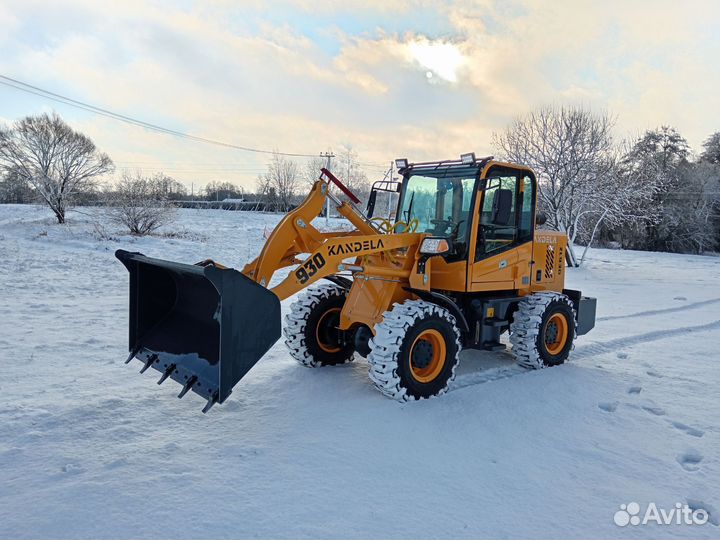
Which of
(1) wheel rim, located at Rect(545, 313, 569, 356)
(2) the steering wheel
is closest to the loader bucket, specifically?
(2) the steering wheel

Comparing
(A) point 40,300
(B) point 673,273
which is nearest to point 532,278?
(A) point 40,300

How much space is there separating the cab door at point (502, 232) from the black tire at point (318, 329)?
1.67 m

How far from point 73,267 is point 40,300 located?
14.5 ft

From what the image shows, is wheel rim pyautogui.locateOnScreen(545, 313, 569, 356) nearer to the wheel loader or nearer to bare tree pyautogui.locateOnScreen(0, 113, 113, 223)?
the wheel loader

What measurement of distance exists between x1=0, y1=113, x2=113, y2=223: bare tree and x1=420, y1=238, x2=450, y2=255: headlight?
25.8 metres

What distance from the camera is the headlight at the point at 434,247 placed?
521 centimetres

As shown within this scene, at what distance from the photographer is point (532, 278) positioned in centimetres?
666

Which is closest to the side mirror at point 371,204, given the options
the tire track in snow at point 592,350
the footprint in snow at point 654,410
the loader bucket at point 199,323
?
the tire track in snow at point 592,350

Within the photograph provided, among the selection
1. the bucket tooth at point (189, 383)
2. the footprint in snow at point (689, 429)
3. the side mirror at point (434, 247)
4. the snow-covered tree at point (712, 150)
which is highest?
the snow-covered tree at point (712, 150)

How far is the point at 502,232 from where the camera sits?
6.08 meters

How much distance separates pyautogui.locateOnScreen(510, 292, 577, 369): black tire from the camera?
618 cm

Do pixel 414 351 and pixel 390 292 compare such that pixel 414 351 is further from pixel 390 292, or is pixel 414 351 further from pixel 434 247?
pixel 434 247

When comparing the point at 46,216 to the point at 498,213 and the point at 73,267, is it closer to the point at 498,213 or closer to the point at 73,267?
the point at 73,267

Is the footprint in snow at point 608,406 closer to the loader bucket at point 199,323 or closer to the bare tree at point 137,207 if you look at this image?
the loader bucket at point 199,323
